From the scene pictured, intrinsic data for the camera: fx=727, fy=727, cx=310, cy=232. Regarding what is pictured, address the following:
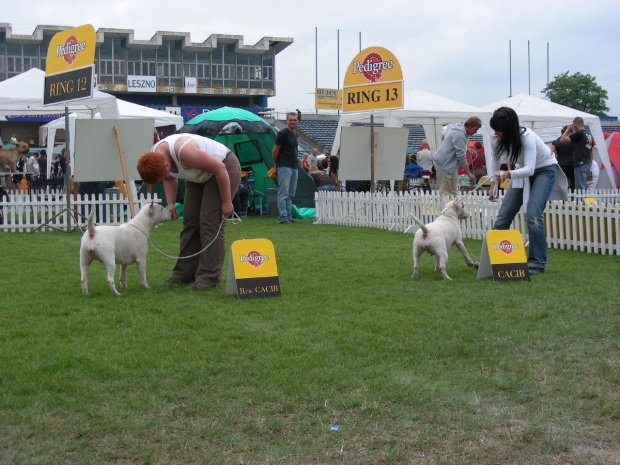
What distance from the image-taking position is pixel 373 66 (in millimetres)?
14664

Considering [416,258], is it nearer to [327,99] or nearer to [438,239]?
[438,239]

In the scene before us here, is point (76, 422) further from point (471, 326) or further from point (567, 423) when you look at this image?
point (471, 326)

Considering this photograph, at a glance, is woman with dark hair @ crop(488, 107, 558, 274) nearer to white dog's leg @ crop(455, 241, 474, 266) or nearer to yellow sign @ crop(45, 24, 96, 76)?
white dog's leg @ crop(455, 241, 474, 266)

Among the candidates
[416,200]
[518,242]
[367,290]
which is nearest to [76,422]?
[367,290]

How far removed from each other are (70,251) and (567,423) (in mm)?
8005

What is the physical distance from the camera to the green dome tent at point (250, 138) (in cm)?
1702

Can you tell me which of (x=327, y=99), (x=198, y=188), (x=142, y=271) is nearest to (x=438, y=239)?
(x=198, y=188)

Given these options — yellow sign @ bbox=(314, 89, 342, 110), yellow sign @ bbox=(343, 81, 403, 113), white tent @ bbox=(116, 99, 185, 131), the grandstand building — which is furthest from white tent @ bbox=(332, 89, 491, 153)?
yellow sign @ bbox=(314, 89, 342, 110)

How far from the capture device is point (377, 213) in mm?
13500

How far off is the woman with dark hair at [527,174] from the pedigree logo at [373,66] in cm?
729

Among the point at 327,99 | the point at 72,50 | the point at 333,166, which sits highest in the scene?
the point at 327,99

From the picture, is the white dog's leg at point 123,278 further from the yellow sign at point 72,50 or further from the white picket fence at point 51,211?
the yellow sign at point 72,50

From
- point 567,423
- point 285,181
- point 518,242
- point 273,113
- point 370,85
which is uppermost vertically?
point 273,113

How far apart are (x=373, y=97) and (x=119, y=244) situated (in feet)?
30.3
